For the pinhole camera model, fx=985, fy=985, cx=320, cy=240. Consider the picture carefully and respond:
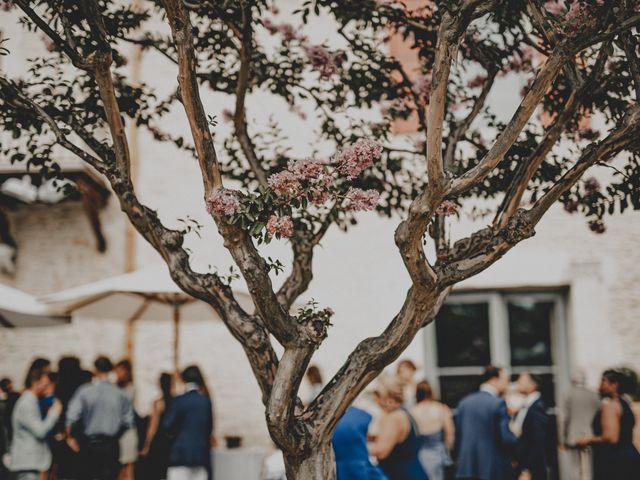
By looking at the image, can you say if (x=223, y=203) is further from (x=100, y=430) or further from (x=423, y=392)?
(x=100, y=430)

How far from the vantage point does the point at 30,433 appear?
8.81 meters

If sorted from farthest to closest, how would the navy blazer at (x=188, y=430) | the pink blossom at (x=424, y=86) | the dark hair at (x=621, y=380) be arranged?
the navy blazer at (x=188, y=430) < the dark hair at (x=621, y=380) < the pink blossom at (x=424, y=86)

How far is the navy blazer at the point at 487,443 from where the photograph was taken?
8.09 m

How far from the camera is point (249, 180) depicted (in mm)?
6965

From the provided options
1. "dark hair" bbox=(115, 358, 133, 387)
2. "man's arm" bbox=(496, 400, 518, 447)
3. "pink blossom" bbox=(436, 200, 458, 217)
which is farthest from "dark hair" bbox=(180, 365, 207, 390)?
"pink blossom" bbox=(436, 200, 458, 217)

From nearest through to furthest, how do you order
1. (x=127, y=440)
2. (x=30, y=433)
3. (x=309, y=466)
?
(x=309, y=466), (x=30, y=433), (x=127, y=440)

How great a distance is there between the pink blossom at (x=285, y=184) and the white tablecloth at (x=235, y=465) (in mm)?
6332

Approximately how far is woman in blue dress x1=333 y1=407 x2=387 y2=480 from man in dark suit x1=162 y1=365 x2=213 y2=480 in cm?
298

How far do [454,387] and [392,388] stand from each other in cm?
515

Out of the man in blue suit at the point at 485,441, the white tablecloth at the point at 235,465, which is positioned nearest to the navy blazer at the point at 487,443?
the man in blue suit at the point at 485,441

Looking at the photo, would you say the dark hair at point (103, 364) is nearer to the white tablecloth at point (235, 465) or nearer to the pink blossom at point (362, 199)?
the white tablecloth at point (235, 465)

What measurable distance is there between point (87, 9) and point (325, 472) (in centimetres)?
251

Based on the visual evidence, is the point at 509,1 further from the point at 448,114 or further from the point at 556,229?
the point at 556,229

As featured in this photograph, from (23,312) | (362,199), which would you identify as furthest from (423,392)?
(362,199)
